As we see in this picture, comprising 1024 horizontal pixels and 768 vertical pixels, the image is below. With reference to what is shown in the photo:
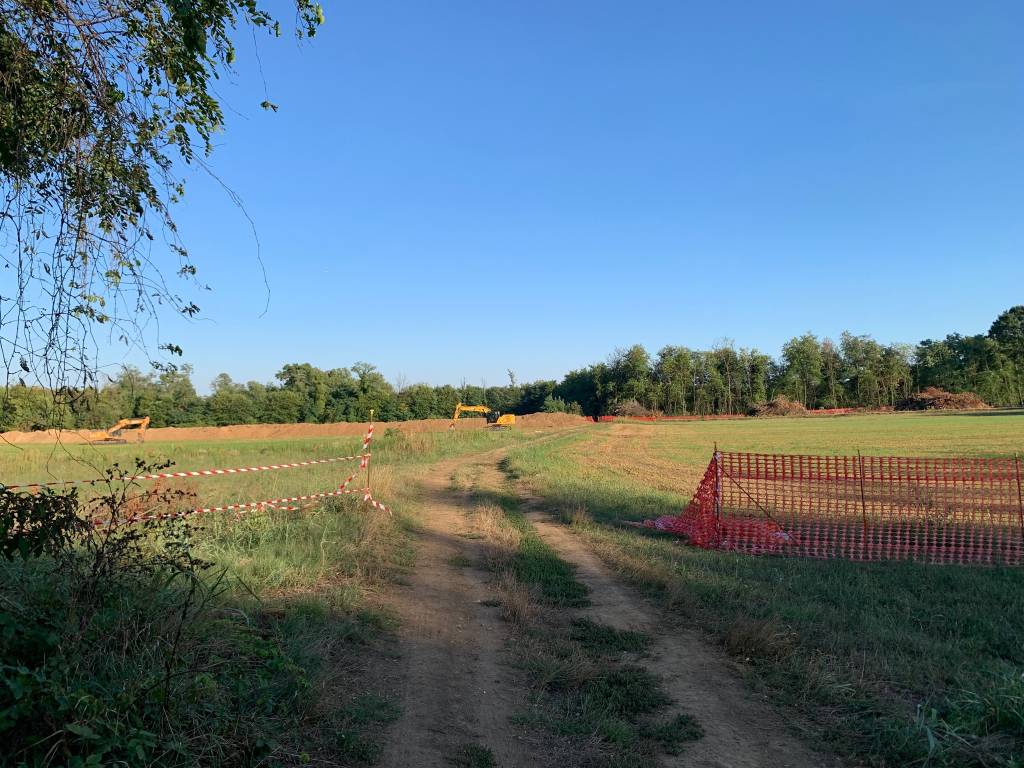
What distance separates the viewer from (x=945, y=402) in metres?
88.2

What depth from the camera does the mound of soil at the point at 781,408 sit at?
9959cm

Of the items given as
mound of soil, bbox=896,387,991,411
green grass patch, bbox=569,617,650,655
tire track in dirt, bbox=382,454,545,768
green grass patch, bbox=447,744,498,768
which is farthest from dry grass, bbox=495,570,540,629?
mound of soil, bbox=896,387,991,411

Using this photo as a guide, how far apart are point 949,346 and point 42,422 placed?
124211 millimetres

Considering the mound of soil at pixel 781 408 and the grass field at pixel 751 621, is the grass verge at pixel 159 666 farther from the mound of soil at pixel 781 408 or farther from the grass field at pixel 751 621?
the mound of soil at pixel 781 408

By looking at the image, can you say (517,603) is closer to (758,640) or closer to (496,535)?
(758,640)

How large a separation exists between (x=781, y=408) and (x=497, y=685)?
4170 inches

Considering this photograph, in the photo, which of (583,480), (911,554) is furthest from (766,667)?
(583,480)

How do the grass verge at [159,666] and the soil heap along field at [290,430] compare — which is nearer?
the grass verge at [159,666]

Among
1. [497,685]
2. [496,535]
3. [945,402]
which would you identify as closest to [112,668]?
[497,685]

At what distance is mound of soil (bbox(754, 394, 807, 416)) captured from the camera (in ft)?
327

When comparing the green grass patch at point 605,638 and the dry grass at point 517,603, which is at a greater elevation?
the dry grass at point 517,603

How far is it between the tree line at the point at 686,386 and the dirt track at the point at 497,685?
7763cm

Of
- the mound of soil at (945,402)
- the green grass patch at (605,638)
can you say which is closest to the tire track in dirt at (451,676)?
the green grass patch at (605,638)

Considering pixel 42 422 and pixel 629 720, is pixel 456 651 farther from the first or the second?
pixel 42 422
